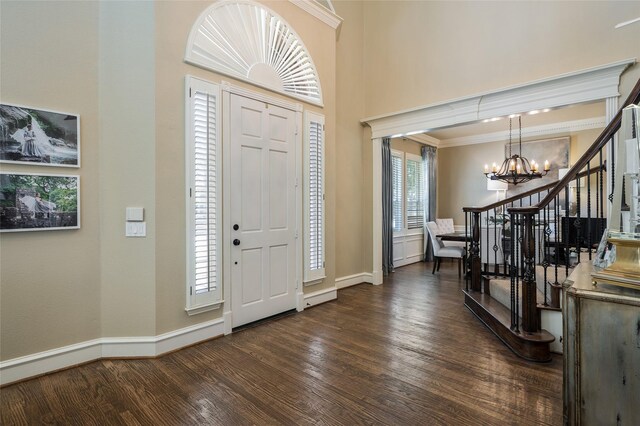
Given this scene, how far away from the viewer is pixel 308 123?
13.8 ft

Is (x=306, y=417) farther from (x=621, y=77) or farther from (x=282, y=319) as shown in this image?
(x=621, y=77)

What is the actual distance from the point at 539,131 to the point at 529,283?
5435 millimetres

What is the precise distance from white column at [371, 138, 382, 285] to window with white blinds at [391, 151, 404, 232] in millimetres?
1664

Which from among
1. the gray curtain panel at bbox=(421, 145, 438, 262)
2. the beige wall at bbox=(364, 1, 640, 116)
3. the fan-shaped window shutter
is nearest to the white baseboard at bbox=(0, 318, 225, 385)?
the fan-shaped window shutter

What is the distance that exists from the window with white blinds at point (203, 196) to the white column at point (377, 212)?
291cm

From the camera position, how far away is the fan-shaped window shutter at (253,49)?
10.5 ft

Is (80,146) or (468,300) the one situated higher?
(80,146)

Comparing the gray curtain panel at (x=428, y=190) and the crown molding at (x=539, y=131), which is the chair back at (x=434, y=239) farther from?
the crown molding at (x=539, y=131)

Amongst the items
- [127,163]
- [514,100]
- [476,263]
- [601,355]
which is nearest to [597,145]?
[601,355]

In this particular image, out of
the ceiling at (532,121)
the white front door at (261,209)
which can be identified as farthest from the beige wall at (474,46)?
the white front door at (261,209)

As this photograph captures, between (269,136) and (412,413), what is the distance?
3034 mm

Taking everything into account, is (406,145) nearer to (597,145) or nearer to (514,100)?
(514,100)

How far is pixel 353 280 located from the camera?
5.33 meters

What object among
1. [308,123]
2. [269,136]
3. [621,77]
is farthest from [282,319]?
[621,77]
